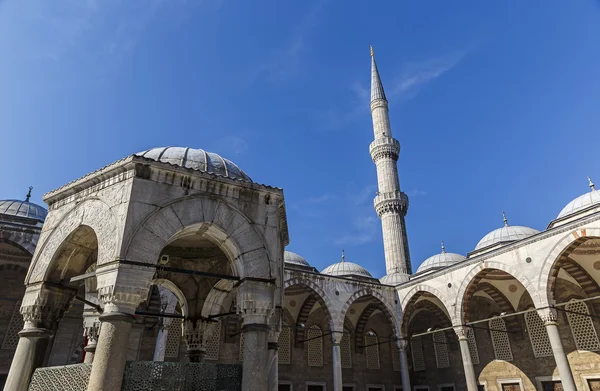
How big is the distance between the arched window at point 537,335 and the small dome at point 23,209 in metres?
19.0

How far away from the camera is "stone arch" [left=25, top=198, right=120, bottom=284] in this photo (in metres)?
4.02

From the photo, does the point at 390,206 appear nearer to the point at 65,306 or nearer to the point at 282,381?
the point at 282,381

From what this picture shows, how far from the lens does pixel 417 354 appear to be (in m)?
18.9

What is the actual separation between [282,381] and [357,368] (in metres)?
3.67

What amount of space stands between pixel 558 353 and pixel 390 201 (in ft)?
44.9

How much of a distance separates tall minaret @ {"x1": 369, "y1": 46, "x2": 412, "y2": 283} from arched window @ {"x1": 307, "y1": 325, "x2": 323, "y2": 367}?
5.38 metres

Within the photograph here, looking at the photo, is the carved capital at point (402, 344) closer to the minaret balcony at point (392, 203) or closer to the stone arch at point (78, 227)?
the minaret balcony at point (392, 203)

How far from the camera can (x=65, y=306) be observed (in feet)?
15.9

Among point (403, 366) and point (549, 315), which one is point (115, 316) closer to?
point (549, 315)

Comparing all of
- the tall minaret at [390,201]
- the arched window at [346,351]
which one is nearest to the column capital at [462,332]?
the arched window at [346,351]

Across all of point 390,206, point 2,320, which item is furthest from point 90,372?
point 390,206

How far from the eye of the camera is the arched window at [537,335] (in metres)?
14.9

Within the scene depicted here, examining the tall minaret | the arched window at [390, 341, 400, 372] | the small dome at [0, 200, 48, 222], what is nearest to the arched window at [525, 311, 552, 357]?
the arched window at [390, 341, 400, 372]

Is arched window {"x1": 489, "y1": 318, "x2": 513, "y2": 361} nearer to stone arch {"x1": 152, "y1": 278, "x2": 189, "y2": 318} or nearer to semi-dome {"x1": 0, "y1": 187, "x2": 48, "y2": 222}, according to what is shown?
stone arch {"x1": 152, "y1": 278, "x2": 189, "y2": 318}
